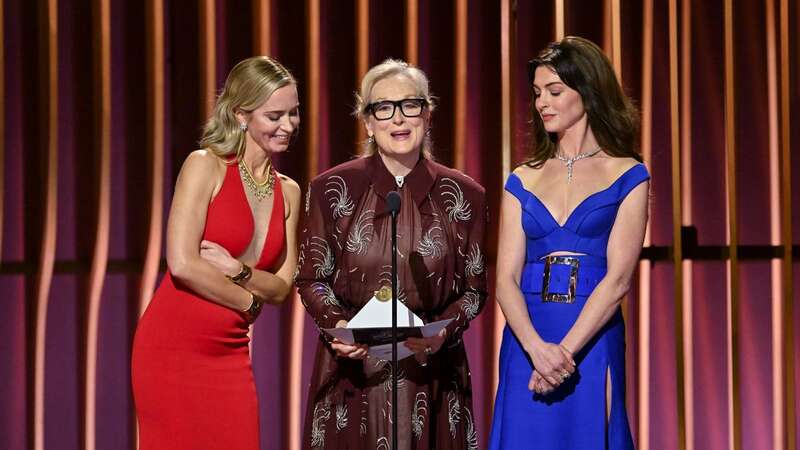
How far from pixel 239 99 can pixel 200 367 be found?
75cm

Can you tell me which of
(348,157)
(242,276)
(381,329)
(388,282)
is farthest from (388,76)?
(348,157)

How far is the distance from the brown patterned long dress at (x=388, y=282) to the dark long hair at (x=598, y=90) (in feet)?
1.26

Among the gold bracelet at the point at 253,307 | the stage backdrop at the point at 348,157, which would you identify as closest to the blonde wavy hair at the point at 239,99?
the gold bracelet at the point at 253,307

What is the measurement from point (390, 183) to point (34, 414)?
6.58ft

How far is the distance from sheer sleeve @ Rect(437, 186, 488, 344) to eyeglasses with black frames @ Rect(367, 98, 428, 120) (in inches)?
11.3

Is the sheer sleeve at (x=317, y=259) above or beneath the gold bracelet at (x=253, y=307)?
above

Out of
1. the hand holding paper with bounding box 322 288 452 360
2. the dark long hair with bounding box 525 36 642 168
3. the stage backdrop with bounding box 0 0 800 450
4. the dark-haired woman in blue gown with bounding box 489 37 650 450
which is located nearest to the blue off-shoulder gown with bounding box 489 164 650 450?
the dark-haired woman in blue gown with bounding box 489 37 650 450

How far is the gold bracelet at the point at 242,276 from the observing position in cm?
300

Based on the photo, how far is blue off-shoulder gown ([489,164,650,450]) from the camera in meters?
2.70

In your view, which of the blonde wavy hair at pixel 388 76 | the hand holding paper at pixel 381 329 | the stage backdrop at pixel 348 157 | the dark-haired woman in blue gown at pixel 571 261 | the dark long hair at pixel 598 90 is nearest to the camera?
the hand holding paper at pixel 381 329

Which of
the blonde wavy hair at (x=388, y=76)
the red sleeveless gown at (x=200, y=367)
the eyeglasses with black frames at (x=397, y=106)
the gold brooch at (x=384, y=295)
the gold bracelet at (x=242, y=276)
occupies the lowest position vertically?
the red sleeveless gown at (x=200, y=367)

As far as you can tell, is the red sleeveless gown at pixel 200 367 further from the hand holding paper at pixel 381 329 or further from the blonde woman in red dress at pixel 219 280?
the hand holding paper at pixel 381 329

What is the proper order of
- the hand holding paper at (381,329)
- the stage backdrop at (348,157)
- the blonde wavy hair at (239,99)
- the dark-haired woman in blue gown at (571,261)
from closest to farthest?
the hand holding paper at (381,329)
the dark-haired woman in blue gown at (571,261)
the blonde wavy hair at (239,99)
the stage backdrop at (348,157)

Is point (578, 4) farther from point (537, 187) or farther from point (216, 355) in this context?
point (216, 355)
